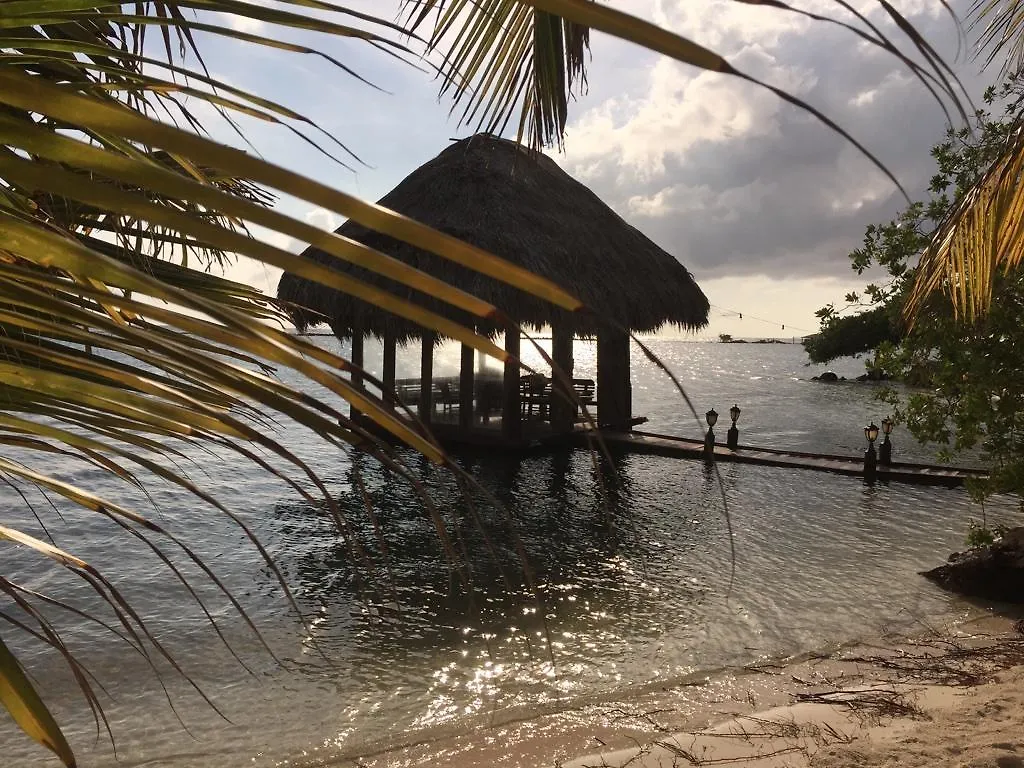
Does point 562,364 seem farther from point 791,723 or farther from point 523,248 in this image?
point 791,723

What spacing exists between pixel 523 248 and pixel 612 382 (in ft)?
13.0

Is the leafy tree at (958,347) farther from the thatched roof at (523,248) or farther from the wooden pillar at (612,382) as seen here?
the wooden pillar at (612,382)

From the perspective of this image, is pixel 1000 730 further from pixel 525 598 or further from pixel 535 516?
pixel 535 516

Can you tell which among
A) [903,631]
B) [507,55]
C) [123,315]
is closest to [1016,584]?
[903,631]

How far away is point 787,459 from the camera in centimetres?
1145

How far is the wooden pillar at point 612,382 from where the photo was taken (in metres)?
14.2

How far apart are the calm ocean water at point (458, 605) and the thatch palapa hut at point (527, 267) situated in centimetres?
296

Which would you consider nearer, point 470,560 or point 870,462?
point 470,560

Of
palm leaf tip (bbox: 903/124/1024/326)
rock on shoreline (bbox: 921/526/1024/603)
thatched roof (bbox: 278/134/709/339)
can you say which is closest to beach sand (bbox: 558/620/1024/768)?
rock on shoreline (bbox: 921/526/1024/603)

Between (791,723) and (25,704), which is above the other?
(25,704)

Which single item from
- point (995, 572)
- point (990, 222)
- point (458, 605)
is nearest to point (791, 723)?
point (990, 222)

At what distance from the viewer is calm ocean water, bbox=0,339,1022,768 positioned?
13.6 feet

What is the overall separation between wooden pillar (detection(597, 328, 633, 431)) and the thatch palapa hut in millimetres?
28

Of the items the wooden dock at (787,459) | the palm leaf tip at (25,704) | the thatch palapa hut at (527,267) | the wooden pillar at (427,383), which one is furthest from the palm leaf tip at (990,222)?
the wooden pillar at (427,383)
